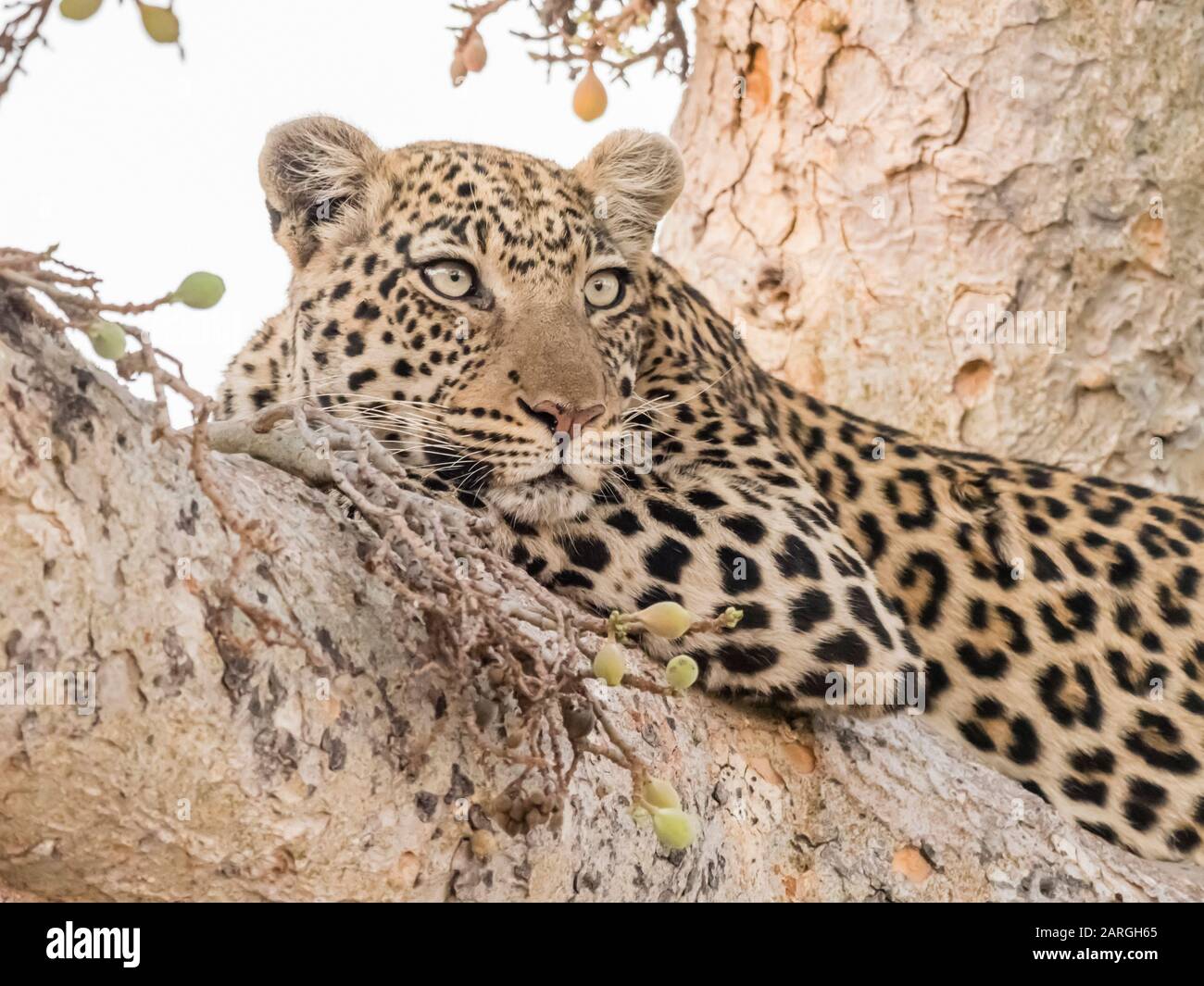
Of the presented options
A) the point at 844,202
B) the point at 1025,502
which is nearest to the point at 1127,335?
the point at 844,202

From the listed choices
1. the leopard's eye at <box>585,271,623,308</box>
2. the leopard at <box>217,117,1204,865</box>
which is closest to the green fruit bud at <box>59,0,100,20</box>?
the leopard at <box>217,117,1204,865</box>

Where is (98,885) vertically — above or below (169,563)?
below

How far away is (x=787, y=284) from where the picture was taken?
26.9 ft

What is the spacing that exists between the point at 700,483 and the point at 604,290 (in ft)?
2.65

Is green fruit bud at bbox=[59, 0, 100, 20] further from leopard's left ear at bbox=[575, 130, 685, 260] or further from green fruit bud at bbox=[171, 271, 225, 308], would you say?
leopard's left ear at bbox=[575, 130, 685, 260]

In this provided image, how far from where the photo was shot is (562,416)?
175 inches

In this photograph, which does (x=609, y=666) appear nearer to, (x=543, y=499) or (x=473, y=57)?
(x=543, y=499)

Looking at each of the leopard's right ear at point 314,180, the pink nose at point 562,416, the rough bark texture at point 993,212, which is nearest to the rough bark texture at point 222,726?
the pink nose at point 562,416

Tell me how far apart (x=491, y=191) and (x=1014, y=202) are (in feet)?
11.8

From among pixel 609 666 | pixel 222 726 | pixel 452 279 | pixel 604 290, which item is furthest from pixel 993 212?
pixel 222 726

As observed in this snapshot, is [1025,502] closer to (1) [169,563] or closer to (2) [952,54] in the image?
(2) [952,54]

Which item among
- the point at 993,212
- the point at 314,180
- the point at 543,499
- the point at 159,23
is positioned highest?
the point at 993,212

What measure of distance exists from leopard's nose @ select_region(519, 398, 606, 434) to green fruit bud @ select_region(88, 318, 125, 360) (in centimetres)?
206

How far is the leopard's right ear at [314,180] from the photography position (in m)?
5.12
